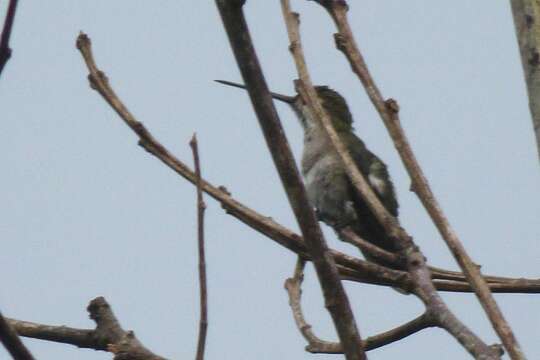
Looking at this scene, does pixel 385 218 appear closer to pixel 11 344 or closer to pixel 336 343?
pixel 336 343

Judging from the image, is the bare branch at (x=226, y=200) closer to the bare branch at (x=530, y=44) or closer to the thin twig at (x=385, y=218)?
the thin twig at (x=385, y=218)

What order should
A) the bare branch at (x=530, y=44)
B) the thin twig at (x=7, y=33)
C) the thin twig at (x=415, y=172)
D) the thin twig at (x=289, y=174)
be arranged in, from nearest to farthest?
1. the thin twig at (x=7, y=33)
2. the thin twig at (x=289, y=174)
3. the thin twig at (x=415, y=172)
4. the bare branch at (x=530, y=44)

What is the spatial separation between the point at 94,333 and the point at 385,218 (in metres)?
0.91

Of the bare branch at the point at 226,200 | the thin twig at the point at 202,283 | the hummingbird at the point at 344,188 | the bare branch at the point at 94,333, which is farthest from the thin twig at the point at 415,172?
the hummingbird at the point at 344,188

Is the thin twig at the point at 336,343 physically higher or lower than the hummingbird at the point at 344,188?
lower

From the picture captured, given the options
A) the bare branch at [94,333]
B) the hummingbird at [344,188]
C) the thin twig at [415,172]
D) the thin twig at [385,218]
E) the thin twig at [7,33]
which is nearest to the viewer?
the thin twig at [7,33]

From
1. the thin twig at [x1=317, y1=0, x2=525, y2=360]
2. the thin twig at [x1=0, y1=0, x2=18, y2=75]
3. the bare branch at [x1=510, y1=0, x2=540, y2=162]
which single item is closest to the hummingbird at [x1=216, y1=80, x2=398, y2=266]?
the thin twig at [x1=317, y1=0, x2=525, y2=360]

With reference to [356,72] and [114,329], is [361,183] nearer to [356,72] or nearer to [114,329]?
[356,72]

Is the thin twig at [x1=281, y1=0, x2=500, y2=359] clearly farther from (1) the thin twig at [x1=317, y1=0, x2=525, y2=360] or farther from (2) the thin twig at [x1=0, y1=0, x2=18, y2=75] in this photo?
(2) the thin twig at [x1=0, y1=0, x2=18, y2=75]

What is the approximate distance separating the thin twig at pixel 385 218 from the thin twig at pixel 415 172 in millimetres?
128

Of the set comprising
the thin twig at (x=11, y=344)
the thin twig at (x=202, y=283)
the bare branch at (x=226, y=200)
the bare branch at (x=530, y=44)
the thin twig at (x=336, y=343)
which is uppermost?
the bare branch at (x=530, y=44)

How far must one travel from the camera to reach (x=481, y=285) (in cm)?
239

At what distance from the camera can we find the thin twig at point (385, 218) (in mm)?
2713

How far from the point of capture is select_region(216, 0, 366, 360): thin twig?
6.88ft
